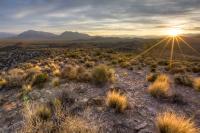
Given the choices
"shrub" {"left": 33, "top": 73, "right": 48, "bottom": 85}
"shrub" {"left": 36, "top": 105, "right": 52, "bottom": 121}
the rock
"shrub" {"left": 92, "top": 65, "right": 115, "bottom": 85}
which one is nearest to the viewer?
the rock

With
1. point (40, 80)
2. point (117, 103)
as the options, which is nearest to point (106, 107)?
point (117, 103)

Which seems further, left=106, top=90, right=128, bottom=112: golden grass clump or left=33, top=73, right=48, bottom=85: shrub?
left=33, top=73, right=48, bottom=85: shrub

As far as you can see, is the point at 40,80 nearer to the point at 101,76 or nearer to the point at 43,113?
the point at 101,76

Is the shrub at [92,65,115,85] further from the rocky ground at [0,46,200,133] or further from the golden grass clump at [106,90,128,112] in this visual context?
the golden grass clump at [106,90,128,112]

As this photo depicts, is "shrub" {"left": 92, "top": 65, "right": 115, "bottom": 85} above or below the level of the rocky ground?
above

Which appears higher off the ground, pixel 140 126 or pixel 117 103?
pixel 117 103

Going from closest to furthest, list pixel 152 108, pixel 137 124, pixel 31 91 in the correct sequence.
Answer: pixel 137 124, pixel 152 108, pixel 31 91

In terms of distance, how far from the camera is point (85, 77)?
434 inches

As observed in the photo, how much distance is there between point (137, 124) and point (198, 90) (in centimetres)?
554

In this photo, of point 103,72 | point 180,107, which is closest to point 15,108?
point 103,72

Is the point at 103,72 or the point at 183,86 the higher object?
the point at 103,72

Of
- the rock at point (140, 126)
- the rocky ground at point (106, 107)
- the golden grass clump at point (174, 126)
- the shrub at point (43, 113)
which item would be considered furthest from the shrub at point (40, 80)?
the golden grass clump at point (174, 126)

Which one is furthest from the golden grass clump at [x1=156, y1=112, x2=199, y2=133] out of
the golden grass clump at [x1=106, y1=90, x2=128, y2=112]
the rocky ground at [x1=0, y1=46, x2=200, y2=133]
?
the golden grass clump at [x1=106, y1=90, x2=128, y2=112]

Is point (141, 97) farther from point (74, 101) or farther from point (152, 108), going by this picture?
point (74, 101)
